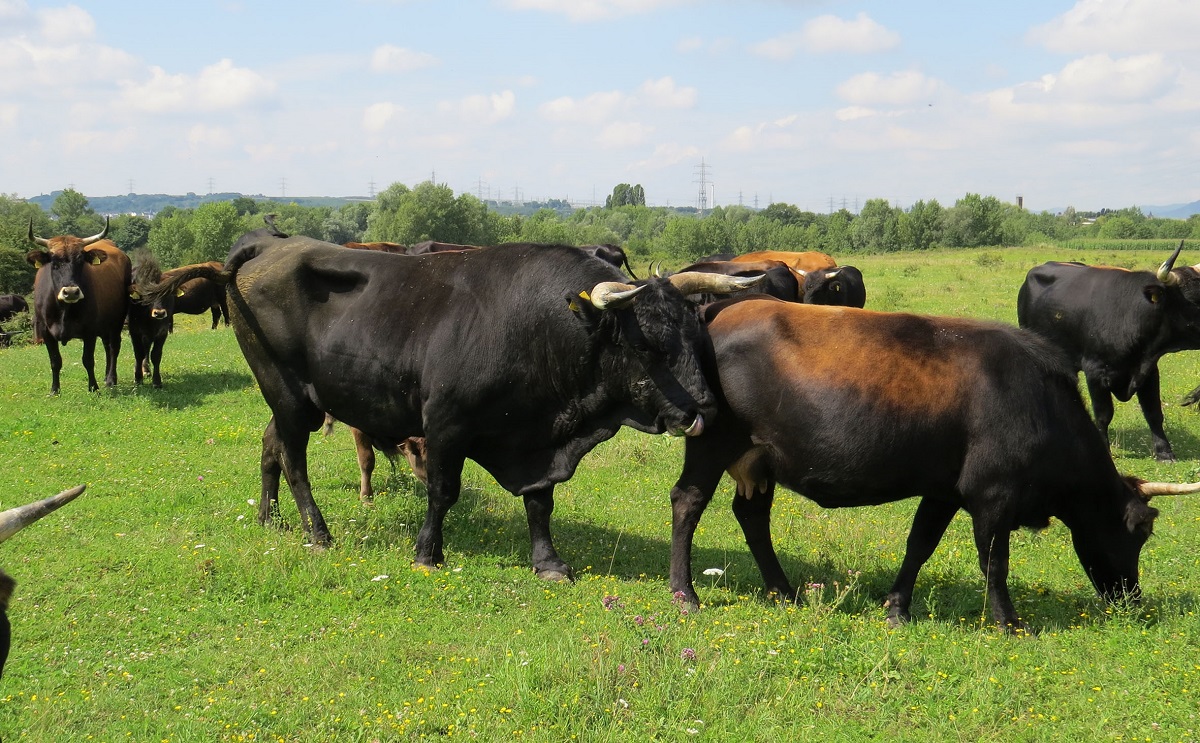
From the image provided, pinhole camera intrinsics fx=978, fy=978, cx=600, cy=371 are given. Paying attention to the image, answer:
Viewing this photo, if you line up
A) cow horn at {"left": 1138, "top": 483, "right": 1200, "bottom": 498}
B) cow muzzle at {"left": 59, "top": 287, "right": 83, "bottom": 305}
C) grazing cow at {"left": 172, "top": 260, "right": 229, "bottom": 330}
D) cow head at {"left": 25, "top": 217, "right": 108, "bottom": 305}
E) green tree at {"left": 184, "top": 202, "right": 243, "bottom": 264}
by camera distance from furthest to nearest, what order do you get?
green tree at {"left": 184, "top": 202, "right": 243, "bottom": 264}
grazing cow at {"left": 172, "top": 260, "right": 229, "bottom": 330}
cow head at {"left": 25, "top": 217, "right": 108, "bottom": 305}
cow muzzle at {"left": 59, "top": 287, "right": 83, "bottom": 305}
cow horn at {"left": 1138, "top": 483, "right": 1200, "bottom": 498}

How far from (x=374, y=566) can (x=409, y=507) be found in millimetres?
1772

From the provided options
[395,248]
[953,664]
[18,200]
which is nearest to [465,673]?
[953,664]

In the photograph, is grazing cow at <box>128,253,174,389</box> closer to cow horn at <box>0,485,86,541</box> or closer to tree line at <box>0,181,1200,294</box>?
cow horn at <box>0,485,86,541</box>

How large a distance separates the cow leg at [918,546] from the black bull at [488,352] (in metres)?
1.90

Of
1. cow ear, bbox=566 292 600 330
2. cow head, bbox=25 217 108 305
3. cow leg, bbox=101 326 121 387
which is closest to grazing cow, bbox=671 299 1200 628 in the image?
cow ear, bbox=566 292 600 330

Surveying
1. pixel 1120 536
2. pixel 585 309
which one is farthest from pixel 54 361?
pixel 1120 536

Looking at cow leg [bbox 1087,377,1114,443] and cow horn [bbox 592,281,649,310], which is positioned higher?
cow horn [bbox 592,281,649,310]

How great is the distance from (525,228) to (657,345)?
84746 millimetres

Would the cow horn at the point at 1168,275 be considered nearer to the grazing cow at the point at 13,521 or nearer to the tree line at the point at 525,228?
the grazing cow at the point at 13,521

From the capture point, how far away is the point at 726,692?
5434mm

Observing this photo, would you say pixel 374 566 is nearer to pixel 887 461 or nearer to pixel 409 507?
pixel 409 507

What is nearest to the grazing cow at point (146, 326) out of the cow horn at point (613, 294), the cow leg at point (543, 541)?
the cow leg at point (543, 541)

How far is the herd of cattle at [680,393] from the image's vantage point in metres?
6.60

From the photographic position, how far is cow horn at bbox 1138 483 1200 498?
6.96 metres
